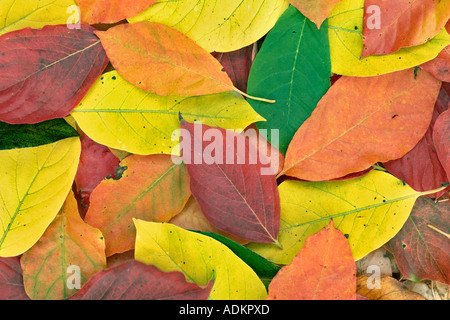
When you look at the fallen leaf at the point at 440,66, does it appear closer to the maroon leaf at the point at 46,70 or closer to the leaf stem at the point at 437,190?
the leaf stem at the point at 437,190

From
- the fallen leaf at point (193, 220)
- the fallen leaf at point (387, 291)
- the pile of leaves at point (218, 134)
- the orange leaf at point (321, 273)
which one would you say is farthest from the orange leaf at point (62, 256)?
the fallen leaf at point (387, 291)

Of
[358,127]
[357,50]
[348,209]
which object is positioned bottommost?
[348,209]

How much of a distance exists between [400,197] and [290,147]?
0.16 metres

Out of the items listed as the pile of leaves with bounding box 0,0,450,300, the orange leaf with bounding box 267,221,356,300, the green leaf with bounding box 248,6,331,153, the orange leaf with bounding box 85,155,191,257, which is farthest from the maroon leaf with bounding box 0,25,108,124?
the orange leaf with bounding box 267,221,356,300

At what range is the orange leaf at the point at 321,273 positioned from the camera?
493 millimetres

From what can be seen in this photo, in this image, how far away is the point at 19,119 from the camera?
54 cm

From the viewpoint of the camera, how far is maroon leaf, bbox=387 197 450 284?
1.82ft

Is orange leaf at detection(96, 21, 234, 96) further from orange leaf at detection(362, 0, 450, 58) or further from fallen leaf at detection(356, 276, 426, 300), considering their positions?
fallen leaf at detection(356, 276, 426, 300)

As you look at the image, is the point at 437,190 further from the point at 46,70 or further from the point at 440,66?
the point at 46,70

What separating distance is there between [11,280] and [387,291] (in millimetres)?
500

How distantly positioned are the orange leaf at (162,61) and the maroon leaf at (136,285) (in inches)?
8.8

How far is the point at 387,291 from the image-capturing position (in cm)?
56

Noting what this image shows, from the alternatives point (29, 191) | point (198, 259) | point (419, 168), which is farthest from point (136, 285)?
point (419, 168)

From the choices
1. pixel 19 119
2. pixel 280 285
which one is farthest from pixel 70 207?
pixel 280 285
